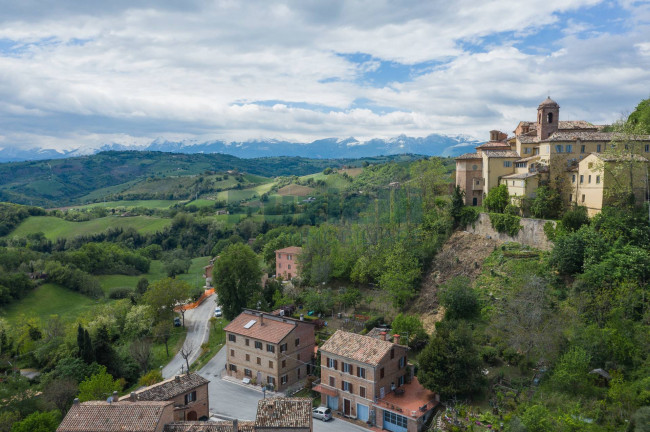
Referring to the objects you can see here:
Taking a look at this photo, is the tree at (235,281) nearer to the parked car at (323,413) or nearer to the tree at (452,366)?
the parked car at (323,413)

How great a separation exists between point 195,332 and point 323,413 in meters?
28.3

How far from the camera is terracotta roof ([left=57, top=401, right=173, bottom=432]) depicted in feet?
87.6

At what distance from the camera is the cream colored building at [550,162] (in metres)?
42.6

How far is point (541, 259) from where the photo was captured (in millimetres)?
43344

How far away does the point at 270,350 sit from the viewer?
40.5m

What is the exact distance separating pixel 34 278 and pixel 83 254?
13.3 meters

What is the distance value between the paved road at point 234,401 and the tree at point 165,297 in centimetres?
1689

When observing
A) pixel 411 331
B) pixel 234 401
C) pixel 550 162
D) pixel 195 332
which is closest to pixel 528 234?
pixel 550 162

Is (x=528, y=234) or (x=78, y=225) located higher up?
(x=528, y=234)

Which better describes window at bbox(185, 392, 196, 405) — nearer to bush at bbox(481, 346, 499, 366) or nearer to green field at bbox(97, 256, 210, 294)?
bush at bbox(481, 346, 499, 366)

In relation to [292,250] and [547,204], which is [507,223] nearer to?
[547,204]

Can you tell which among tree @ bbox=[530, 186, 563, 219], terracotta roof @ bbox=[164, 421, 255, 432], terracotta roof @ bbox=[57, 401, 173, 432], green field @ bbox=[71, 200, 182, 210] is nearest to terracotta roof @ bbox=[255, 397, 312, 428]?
terracotta roof @ bbox=[164, 421, 255, 432]

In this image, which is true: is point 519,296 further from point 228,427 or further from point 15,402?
point 15,402

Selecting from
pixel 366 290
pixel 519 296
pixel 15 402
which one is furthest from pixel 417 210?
pixel 15 402
